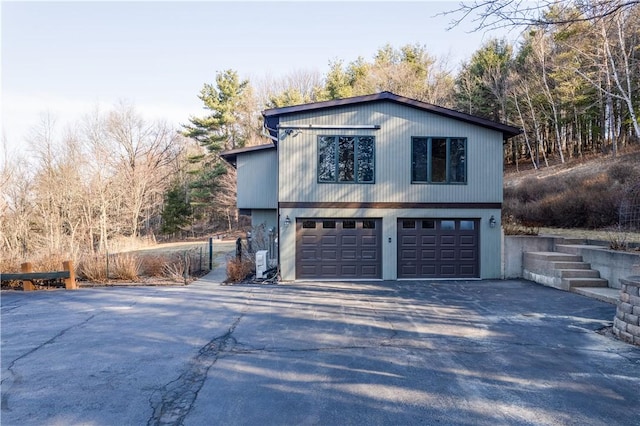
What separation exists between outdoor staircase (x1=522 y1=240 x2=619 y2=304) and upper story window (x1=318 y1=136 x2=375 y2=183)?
585 cm

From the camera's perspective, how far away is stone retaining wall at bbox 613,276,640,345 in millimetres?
6258

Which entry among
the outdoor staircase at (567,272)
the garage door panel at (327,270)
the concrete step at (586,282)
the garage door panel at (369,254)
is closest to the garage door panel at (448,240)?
the garage door panel at (369,254)

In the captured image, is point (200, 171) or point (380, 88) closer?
point (380, 88)

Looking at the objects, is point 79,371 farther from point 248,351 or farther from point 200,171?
point 200,171

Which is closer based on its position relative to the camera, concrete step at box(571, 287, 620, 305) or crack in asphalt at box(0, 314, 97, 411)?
crack in asphalt at box(0, 314, 97, 411)

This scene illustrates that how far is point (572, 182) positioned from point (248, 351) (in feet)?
65.4

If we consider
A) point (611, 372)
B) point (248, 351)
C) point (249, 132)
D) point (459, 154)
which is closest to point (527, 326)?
point (611, 372)

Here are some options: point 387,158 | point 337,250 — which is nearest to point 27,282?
point 337,250

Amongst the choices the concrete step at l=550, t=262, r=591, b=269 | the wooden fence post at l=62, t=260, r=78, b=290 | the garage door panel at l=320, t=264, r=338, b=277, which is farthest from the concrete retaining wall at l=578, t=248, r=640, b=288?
the wooden fence post at l=62, t=260, r=78, b=290

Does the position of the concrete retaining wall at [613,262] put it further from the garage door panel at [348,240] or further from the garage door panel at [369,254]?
the garage door panel at [348,240]

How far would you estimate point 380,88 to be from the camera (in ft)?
102

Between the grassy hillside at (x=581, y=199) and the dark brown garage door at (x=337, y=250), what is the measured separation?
8.25 meters

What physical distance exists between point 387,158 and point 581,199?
967 cm

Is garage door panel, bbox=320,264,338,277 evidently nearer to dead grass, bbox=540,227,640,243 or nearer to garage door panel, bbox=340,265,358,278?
garage door panel, bbox=340,265,358,278
